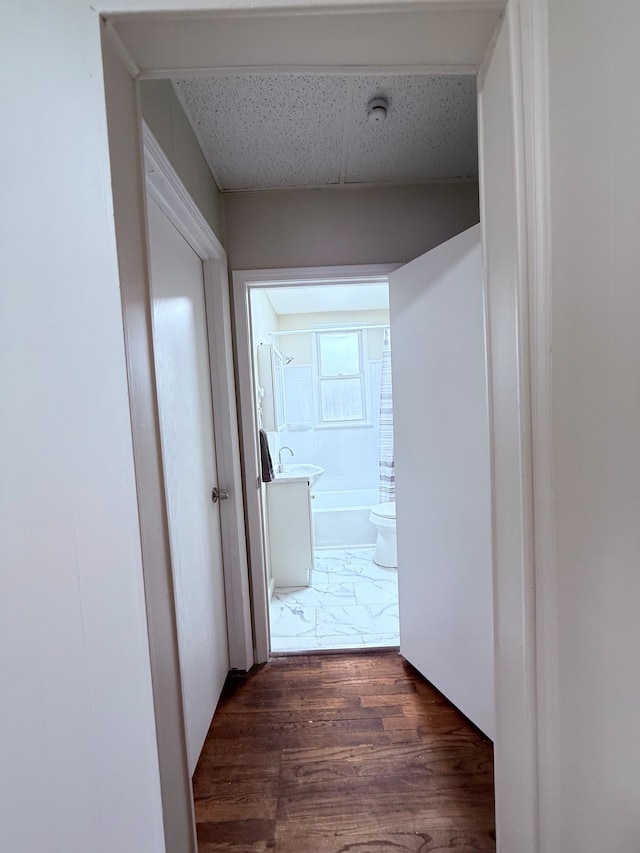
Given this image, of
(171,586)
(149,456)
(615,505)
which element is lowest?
(171,586)

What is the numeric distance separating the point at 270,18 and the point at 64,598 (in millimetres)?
998

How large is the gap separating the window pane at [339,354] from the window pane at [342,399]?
0.38ft

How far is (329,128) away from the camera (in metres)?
1.33

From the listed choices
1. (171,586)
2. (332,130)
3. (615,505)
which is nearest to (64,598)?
(171,586)

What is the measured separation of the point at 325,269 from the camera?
5.57 feet

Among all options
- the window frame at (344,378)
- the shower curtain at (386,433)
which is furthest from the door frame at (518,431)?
the window frame at (344,378)

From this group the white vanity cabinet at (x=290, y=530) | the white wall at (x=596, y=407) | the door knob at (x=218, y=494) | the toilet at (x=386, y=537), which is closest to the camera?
the white wall at (x=596, y=407)

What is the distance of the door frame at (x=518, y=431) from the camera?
55cm

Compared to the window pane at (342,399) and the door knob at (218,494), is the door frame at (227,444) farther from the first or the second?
the window pane at (342,399)

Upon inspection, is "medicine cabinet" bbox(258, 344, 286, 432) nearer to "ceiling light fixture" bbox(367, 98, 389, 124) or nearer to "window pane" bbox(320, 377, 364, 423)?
"window pane" bbox(320, 377, 364, 423)

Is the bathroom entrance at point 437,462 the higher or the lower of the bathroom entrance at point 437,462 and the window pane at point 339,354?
the lower

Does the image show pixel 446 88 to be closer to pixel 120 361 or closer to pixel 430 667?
pixel 120 361

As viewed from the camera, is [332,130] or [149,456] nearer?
[149,456]

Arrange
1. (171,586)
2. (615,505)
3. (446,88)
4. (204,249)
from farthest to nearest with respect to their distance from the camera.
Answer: (204,249), (446,88), (171,586), (615,505)
